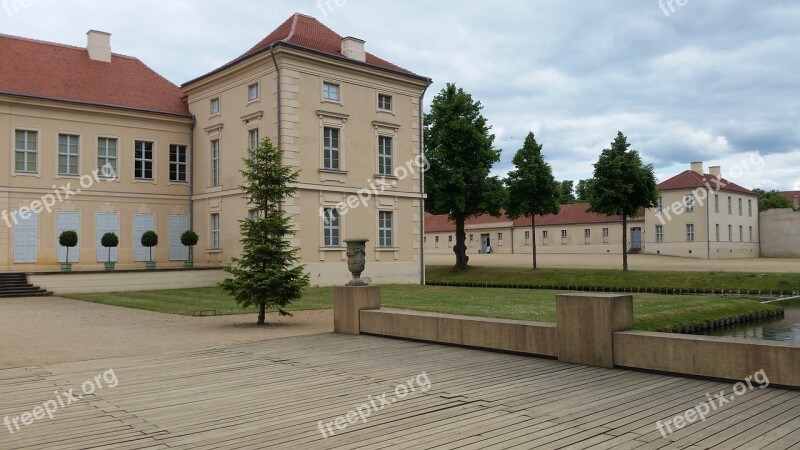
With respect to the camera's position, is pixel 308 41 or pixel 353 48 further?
pixel 353 48

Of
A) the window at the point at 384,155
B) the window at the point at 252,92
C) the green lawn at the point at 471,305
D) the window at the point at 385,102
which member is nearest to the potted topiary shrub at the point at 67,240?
the green lawn at the point at 471,305

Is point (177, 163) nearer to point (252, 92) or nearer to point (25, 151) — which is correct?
point (252, 92)

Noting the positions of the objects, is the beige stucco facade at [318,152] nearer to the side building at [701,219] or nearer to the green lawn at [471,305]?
the green lawn at [471,305]

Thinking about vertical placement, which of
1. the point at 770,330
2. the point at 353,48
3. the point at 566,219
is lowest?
the point at 770,330

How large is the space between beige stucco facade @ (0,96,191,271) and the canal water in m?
23.2

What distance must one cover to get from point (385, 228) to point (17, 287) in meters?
14.6

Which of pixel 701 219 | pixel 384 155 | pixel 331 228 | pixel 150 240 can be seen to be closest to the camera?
pixel 331 228

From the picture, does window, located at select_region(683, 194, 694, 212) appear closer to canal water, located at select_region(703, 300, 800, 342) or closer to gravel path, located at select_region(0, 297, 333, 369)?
canal water, located at select_region(703, 300, 800, 342)

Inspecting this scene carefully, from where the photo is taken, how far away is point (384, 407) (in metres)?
6.61

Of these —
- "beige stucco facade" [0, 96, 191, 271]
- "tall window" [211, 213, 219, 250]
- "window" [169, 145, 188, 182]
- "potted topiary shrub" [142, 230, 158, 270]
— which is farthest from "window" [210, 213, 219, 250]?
"window" [169, 145, 188, 182]

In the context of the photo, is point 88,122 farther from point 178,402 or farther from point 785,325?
point 785,325

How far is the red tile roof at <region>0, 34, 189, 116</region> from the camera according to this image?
27.6m

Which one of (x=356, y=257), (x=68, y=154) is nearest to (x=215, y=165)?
(x=68, y=154)

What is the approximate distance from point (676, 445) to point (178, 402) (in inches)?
193
